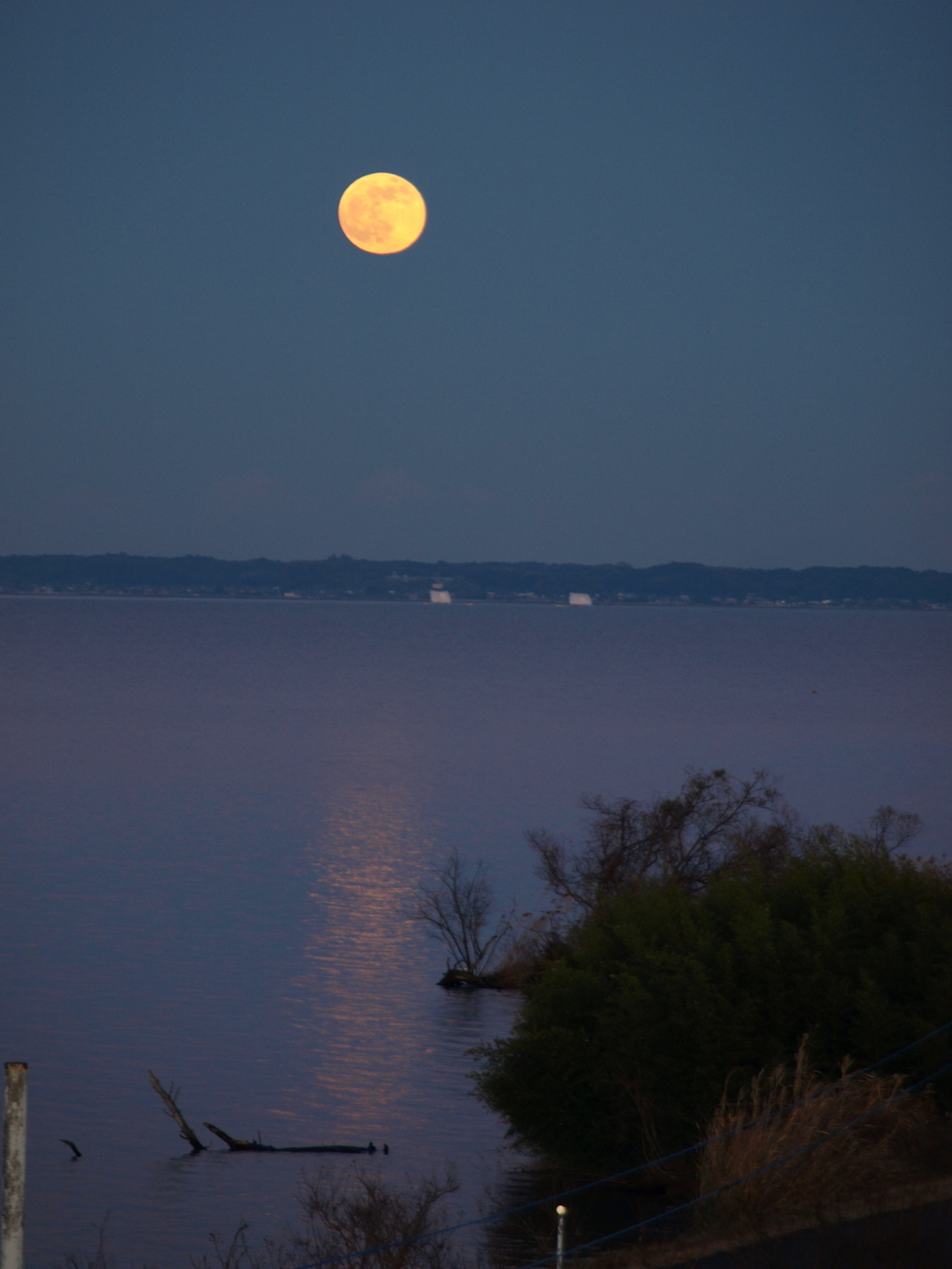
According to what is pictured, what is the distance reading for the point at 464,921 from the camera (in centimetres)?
3141

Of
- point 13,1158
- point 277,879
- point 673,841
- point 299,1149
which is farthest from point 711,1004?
point 277,879

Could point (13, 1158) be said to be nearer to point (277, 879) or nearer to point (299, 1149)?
point (299, 1149)

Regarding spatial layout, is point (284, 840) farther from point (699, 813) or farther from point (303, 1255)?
point (303, 1255)

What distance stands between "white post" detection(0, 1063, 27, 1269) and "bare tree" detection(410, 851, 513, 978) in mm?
23706

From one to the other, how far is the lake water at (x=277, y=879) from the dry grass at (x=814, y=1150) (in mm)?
6358

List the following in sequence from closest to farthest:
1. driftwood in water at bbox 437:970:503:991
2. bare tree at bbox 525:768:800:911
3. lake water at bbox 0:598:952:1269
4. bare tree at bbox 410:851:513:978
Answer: lake water at bbox 0:598:952:1269 → bare tree at bbox 525:768:800:911 → driftwood in water at bbox 437:970:503:991 → bare tree at bbox 410:851:513:978

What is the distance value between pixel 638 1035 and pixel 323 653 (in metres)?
161

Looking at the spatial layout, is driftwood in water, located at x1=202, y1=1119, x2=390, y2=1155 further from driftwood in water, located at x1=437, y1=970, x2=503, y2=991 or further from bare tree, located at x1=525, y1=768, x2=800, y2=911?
driftwood in water, located at x1=437, y1=970, x2=503, y2=991

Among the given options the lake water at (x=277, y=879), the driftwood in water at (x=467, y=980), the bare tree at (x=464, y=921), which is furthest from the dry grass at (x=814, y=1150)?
the bare tree at (x=464, y=921)

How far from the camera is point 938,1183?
9508 mm

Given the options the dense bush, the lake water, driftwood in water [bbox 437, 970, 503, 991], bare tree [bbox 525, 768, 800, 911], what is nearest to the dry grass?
the dense bush

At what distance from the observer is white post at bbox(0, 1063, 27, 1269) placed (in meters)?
5.67

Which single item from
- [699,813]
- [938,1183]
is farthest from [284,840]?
[938,1183]

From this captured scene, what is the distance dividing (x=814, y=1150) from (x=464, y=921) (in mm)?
21579
